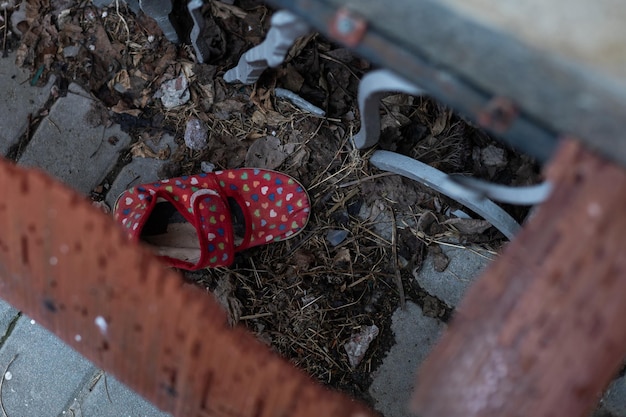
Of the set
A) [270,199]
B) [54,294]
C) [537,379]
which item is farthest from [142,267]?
[270,199]

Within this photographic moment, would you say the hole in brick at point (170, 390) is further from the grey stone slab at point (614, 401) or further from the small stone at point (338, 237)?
the grey stone slab at point (614, 401)

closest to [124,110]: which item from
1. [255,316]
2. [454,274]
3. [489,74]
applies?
[255,316]

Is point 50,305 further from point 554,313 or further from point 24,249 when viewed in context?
point 554,313

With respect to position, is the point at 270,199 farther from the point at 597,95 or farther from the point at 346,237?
the point at 597,95

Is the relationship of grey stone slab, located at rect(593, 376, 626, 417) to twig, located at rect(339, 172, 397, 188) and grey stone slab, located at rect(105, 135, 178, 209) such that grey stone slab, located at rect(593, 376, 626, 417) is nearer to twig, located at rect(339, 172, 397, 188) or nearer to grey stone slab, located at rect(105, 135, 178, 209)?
twig, located at rect(339, 172, 397, 188)

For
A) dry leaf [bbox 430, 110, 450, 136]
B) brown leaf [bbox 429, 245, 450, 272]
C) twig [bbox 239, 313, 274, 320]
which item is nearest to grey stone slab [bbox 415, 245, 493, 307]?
brown leaf [bbox 429, 245, 450, 272]

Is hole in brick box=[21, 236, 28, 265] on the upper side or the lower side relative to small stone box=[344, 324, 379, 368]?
upper
